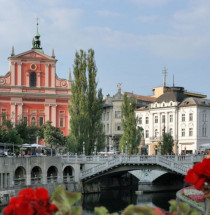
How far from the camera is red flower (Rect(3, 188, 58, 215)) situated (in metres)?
6.68

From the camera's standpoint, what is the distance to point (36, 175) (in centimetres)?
5747

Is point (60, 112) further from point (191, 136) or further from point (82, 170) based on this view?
point (82, 170)

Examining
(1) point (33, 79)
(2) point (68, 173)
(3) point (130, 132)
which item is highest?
(1) point (33, 79)

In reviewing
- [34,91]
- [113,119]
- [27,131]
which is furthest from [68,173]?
[113,119]

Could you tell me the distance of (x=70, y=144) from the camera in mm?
63719

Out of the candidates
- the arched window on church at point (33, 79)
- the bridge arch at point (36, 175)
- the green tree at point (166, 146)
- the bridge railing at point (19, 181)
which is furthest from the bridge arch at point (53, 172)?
the arched window on church at point (33, 79)

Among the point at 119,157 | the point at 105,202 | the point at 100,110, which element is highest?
the point at 100,110

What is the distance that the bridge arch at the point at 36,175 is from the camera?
55.3 m

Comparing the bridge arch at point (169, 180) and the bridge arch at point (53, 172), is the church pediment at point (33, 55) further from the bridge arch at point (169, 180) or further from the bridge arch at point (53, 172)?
the bridge arch at point (169, 180)

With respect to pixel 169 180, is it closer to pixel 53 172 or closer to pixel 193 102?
pixel 53 172

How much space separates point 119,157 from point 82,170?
5.91 meters

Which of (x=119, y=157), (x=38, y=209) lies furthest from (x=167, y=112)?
(x=38, y=209)

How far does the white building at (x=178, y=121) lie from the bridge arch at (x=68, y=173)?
2893cm

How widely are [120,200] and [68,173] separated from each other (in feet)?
30.3
